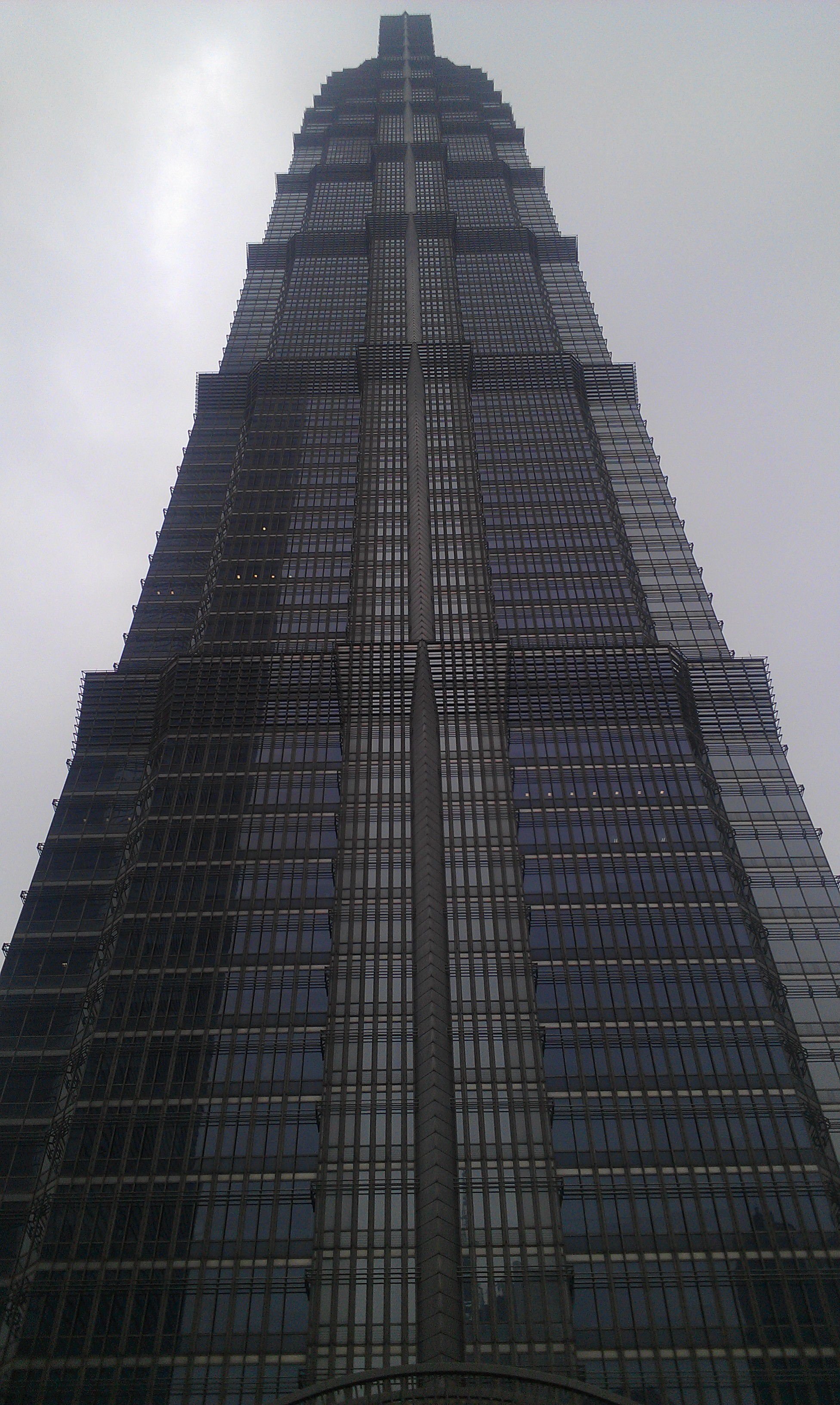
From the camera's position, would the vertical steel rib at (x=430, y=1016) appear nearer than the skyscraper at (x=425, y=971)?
No

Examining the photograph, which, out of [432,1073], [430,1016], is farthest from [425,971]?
[432,1073]

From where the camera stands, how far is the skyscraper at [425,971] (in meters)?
56.9

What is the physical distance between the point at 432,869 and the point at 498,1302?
2663 cm

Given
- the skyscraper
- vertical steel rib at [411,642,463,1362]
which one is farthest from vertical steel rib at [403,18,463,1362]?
the skyscraper

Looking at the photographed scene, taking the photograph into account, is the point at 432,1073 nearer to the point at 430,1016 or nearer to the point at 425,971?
the point at 430,1016

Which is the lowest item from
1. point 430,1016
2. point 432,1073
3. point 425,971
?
point 432,1073

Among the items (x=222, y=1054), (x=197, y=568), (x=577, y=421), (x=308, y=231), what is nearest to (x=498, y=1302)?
(x=222, y=1054)

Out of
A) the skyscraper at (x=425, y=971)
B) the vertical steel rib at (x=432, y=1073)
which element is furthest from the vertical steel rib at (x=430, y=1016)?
the skyscraper at (x=425, y=971)

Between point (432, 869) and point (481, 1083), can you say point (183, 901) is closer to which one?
point (432, 869)

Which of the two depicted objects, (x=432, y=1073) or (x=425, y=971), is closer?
(x=432, y=1073)

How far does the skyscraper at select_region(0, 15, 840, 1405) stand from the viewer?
187 ft

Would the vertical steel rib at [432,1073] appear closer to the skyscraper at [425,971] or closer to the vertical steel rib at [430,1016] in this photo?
the vertical steel rib at [430,1016]

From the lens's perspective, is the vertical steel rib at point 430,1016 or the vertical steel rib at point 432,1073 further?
the vertical steel rib at point 430,1016

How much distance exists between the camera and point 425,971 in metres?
70.3
